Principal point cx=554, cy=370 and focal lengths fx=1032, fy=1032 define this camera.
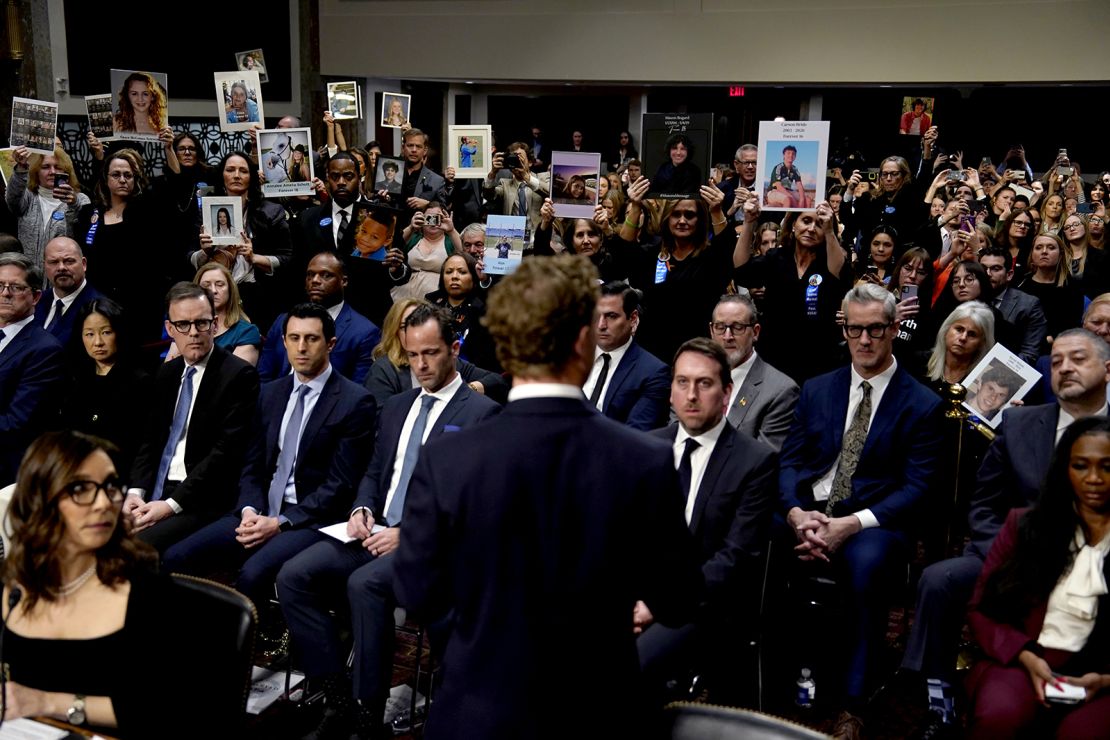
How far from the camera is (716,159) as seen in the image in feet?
41.7

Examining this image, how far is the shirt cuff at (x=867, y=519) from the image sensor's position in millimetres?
3729

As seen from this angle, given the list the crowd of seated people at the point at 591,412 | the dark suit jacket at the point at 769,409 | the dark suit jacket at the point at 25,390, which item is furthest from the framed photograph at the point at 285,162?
the dark suit jacket at the point at 769,409

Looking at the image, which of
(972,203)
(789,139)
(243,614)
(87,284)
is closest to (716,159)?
(972,203)

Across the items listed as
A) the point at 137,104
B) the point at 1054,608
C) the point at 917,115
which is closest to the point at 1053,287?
the point at 1054,608

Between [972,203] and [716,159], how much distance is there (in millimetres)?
5678

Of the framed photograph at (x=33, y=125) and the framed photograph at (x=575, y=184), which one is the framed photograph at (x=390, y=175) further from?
the framed photograph at (x=33, y=125)

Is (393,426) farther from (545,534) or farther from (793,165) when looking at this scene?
(793,165)

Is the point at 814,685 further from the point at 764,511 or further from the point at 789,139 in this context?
the point at 789,139

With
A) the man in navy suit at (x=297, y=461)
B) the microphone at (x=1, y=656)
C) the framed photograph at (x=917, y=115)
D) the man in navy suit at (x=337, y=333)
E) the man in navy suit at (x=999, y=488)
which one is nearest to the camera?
the microphone at (x=1, y=656)

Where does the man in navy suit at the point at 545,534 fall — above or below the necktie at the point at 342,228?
below

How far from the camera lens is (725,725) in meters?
1.94

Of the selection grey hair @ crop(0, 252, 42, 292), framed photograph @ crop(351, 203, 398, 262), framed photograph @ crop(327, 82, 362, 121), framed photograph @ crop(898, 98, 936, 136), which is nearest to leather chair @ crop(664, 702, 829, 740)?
grey hair @ crop(0, 252, 42, 292)

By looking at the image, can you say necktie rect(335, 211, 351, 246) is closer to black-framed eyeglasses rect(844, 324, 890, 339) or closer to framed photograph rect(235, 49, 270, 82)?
framed photograph rect(235, 49, 270, 82)

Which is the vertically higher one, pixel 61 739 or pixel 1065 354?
pixel 1065 354
